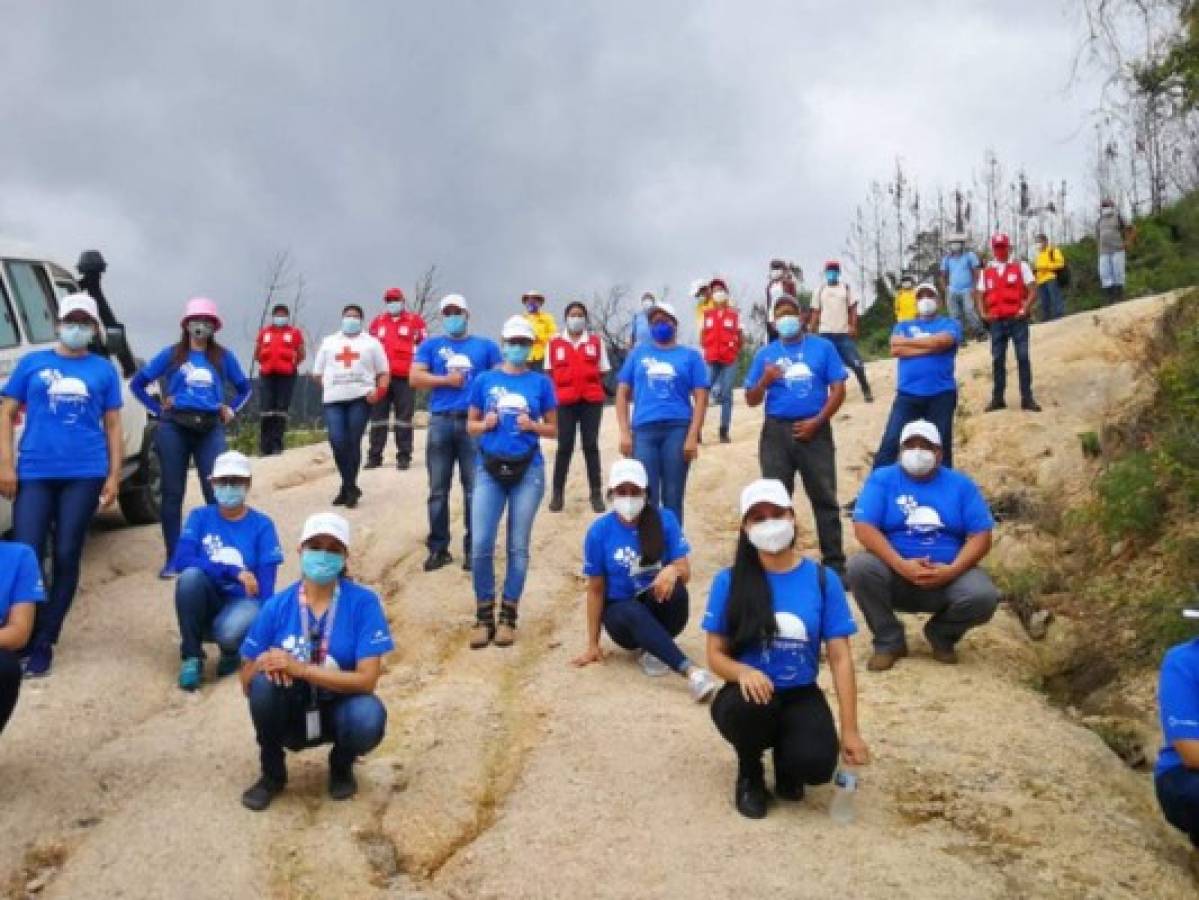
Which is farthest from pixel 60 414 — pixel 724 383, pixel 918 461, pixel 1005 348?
pixel 1005 348

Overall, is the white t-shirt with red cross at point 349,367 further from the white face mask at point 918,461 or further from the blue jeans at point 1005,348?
the blue jeans at point 1005,348

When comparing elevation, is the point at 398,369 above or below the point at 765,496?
above

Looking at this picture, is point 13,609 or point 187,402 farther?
point 187,402

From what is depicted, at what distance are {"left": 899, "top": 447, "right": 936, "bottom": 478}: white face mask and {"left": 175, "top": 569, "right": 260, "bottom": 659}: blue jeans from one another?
3.89m

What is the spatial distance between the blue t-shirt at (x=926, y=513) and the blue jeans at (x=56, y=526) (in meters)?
4.51

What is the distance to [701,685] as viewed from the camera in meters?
6.21

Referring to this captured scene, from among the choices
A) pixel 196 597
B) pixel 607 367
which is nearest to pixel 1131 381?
pixel 607 367

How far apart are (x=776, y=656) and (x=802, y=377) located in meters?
3.74

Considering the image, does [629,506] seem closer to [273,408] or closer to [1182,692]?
[1182,692]

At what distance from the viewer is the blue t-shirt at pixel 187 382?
807 centimetres

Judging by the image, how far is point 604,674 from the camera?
6.65m

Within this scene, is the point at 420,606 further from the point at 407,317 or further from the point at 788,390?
the point at 407,317

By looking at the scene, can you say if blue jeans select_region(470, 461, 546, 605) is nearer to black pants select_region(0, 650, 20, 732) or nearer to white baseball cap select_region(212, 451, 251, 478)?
white baseball cap select_region(212, 451, 251, 478)

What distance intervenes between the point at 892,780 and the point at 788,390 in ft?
11.9
